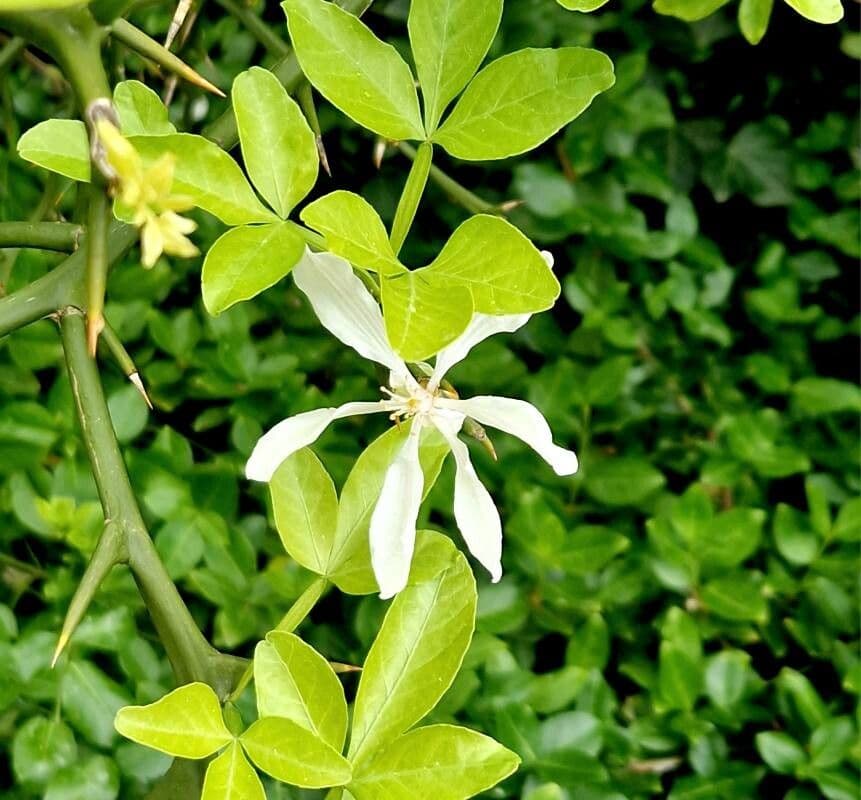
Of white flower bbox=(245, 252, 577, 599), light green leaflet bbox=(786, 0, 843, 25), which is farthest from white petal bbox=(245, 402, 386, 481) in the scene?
light green leaflet bbox=(786, 0, 843, 25)

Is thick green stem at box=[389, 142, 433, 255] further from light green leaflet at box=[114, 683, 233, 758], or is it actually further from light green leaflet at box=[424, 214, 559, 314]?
light green leaflet at box=[114, 683, 233, 758]

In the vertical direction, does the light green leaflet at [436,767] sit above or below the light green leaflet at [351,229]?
below

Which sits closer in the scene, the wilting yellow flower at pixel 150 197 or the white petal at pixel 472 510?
the wilting yellow flower at pixel 150 197

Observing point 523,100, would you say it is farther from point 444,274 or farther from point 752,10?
point 752,10

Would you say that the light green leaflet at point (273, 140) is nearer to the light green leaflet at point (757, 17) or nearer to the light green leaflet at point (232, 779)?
the light green leaflet at point (232, 779)

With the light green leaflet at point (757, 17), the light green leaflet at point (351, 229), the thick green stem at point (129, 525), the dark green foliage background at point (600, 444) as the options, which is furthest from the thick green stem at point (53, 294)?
the light green leaflet at point (757, 17)
